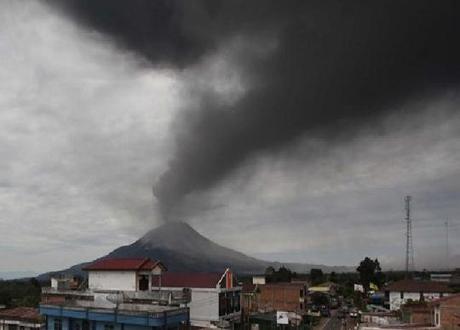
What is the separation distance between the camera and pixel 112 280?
53.9 meters

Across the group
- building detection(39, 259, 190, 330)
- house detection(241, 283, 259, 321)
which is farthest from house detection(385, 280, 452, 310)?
building detection(39, 259, 190, 330)

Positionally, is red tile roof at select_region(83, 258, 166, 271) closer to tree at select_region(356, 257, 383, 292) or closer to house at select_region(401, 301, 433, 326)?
house at select_region(401, 301, 433, 326)

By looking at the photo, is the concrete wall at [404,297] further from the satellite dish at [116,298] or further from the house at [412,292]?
the satellite dish at [116,298]

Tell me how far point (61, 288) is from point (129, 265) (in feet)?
42.4

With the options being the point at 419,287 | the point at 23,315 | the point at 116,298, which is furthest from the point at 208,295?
the point at 419,287

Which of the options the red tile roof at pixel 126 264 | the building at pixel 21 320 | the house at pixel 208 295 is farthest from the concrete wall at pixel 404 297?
the building at pixel 21 320

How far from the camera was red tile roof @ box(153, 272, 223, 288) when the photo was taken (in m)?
57.5

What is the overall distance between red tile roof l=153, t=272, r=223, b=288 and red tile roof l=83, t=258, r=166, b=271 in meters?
3.25

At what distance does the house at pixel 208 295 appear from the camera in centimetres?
5672

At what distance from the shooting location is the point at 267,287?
99250 mm

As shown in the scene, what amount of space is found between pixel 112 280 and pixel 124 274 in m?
1.84

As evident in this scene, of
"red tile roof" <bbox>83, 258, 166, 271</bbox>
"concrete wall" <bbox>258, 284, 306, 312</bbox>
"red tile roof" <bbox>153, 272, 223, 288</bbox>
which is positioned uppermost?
"red tile roof" <bbox>83, 258, 166, 271</bbox>

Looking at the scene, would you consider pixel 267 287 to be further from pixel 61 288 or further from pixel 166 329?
pixel 166 329

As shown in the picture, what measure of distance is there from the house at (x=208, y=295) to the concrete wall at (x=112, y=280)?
4134 millimetres
